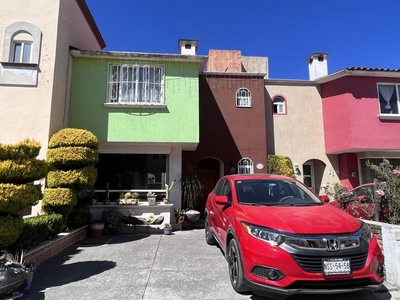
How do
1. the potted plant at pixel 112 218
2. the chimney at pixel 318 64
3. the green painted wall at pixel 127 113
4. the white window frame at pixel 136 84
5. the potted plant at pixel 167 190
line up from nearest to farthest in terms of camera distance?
the potted plant at pixel 112 218 < the green painted wall at pixel 127 113 < the potted plant at pixel 167 190 < the white window frame at pixel 136 84 < the chimney at pixel 318 64

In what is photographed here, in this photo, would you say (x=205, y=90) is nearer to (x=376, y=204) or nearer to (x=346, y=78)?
(x=346, y=78)

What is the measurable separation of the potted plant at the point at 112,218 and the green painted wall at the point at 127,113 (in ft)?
8.40

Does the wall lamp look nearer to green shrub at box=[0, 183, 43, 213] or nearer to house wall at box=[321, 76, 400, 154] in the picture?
house wall at box=[321, 76, 400, 154]

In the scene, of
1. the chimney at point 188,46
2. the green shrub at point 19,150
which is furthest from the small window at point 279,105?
the green shrub at point 19,150

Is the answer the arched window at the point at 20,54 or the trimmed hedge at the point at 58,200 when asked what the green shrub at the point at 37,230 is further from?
the arched window at the point at 20,54

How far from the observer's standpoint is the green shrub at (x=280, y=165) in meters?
11.9

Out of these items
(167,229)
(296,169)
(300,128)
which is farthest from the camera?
(300,128)

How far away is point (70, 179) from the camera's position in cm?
715

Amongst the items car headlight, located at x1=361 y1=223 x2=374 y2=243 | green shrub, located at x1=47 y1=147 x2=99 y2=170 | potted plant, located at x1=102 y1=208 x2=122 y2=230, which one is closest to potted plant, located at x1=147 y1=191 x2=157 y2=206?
potted plant, located at x1=102 y1=208 x2=122 y2=230

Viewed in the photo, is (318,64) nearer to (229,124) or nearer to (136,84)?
(229,124)

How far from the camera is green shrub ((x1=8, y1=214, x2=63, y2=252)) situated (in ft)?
16.8

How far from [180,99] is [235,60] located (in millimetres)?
8217

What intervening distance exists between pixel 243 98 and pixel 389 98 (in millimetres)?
7205

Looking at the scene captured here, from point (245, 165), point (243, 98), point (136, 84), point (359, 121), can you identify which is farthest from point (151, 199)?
point (359, 121)
